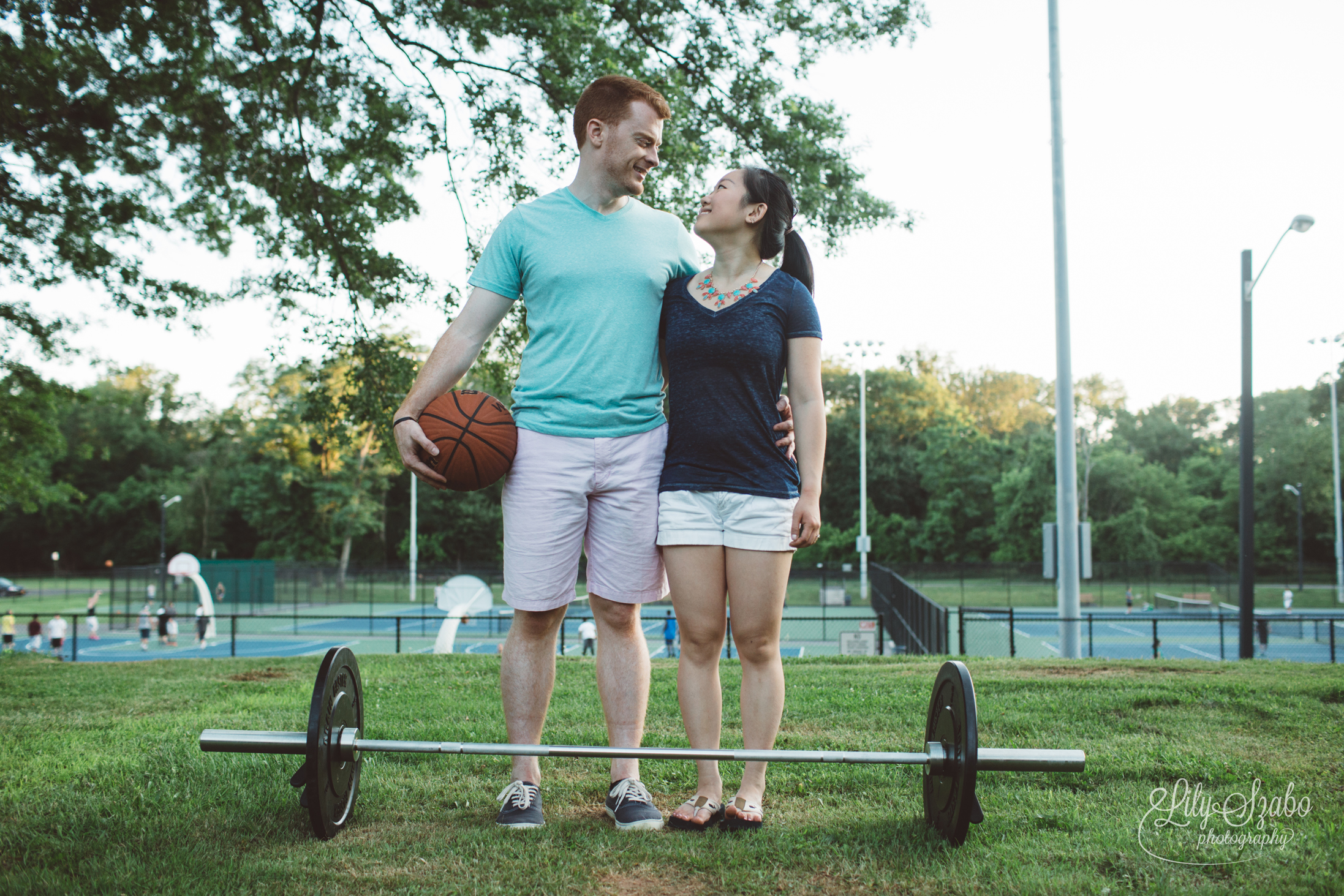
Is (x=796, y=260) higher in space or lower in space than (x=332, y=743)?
higher

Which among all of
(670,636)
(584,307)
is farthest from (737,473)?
(670,636)

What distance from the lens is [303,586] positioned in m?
36.8

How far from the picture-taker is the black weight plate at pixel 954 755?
233 cm

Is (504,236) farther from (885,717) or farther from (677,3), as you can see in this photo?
(677,3)

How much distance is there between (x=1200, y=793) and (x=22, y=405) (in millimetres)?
16843

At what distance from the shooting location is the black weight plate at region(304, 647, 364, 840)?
240 centimetres

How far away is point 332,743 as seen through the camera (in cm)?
252

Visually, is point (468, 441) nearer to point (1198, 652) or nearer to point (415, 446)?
point (415, 446)

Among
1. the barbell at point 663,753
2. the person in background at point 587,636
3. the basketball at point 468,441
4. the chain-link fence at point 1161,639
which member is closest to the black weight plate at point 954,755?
the barbell at point 663,753

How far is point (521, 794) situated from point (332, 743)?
1.88ft

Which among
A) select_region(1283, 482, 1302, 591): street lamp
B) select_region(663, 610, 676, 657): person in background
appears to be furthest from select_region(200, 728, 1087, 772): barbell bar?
select_region(1283, 482, 1302, 591): street lamp

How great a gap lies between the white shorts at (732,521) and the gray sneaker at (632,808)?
0.75 m

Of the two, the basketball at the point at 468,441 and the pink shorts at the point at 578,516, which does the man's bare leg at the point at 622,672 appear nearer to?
the pink shorts at the point at 578,516

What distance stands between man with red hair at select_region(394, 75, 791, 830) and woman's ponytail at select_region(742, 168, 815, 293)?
0.87ft
